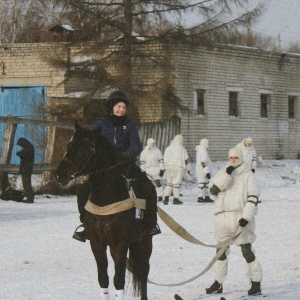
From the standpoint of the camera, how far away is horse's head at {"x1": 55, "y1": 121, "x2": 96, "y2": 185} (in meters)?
8.80

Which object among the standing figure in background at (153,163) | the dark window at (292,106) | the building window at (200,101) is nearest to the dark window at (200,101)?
the building window at (200,101)

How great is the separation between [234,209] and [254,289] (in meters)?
0.86

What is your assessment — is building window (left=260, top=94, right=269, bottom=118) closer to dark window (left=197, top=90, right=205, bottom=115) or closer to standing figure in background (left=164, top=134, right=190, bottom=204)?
dark window (left=197, top=90, right=205, bottom=115)

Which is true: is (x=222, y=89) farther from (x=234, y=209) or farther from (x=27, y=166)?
(x=234, y=209)

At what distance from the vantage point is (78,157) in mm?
8984

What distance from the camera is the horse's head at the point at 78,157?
8805 mm

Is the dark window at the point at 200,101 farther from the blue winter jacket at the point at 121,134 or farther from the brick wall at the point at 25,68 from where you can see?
the blue winter jacket at the point at 121,134

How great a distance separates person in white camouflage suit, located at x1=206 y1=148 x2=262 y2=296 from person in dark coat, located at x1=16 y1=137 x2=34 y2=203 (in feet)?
48.8

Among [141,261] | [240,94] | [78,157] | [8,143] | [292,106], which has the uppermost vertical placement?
[240,94]

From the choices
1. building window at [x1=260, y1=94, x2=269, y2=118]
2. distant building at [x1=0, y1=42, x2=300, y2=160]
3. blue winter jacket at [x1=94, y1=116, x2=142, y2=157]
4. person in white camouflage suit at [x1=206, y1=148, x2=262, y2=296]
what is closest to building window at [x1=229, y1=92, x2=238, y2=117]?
distant building at [x1=0, y1=42, x2=300, y2=160]

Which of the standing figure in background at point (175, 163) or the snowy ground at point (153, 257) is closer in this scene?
the snowy ground at point (153, 257)

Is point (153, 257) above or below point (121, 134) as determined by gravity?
below

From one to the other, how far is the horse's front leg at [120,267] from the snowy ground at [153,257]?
865mm

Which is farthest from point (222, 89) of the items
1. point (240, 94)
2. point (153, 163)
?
point (153, 163)
